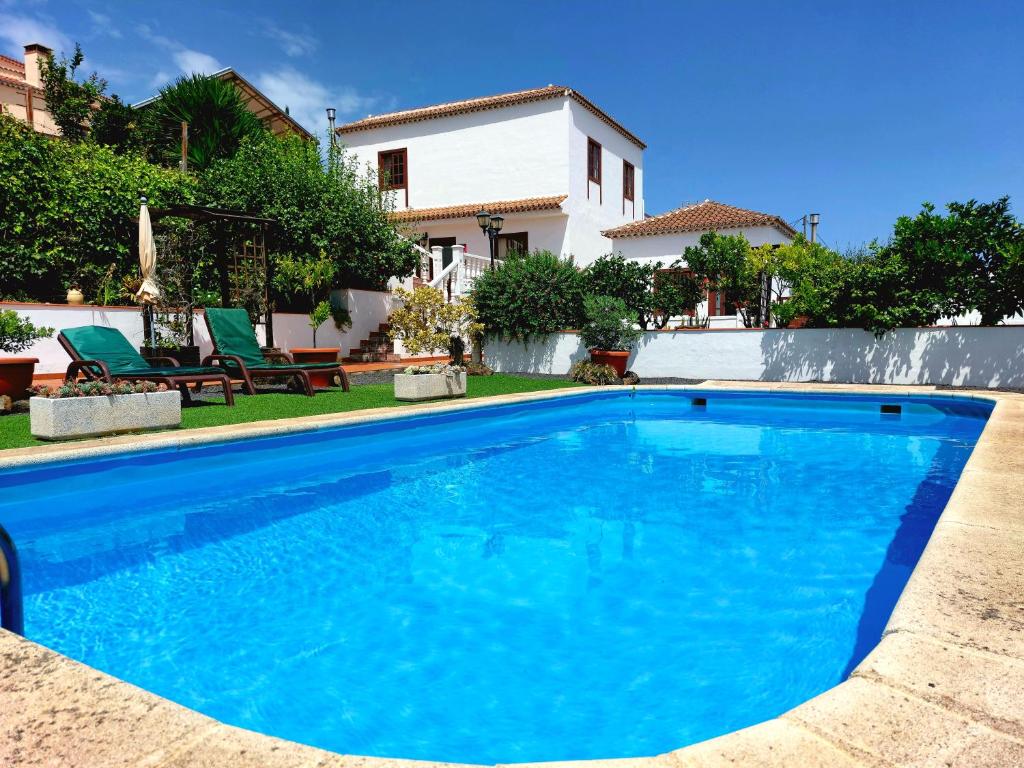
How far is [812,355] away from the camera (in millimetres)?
15406

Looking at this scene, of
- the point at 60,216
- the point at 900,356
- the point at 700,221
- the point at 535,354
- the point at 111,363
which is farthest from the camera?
the point at 700,221

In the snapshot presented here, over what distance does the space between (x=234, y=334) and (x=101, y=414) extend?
4283mm

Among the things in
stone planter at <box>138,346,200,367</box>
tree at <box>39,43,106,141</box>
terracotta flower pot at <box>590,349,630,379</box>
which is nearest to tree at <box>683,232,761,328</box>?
terracotta flower pot at <box>590,349,630,379</box>

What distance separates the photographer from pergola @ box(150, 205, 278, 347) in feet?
40.8

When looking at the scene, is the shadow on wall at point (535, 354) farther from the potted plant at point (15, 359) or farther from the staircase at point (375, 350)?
the potted plant at point (15, 359)

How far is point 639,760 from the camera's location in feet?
5.04

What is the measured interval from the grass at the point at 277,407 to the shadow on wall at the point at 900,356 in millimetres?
6441

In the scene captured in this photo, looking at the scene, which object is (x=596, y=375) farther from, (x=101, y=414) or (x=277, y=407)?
(x=101, y=414)

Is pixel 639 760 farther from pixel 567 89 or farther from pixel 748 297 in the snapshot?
pixel 567 89

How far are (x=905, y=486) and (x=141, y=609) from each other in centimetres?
690

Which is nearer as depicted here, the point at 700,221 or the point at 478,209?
the point at 700,221

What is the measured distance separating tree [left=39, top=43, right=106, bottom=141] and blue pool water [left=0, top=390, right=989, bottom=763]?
19919mm

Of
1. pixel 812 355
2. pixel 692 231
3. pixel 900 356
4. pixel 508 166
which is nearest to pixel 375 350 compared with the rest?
pixel 508 166

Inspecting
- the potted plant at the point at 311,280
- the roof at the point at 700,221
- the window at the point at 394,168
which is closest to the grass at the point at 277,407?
the potted plant at the point at 311,280
